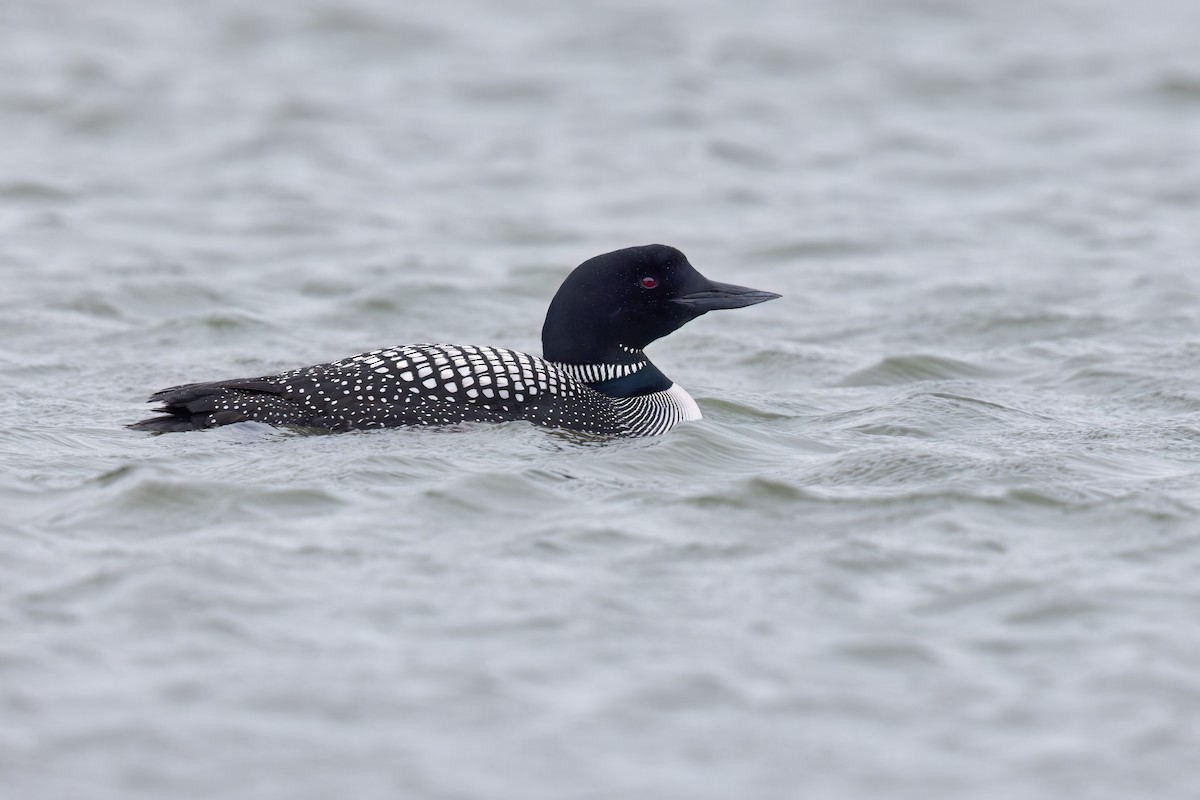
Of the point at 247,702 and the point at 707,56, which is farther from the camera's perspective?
the point at 707,56

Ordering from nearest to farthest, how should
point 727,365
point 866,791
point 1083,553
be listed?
point 866,791, point 1083,553, point 727,365

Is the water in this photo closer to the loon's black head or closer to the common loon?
the common loon

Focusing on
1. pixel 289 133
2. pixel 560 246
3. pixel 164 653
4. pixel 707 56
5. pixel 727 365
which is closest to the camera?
pixel 164 653

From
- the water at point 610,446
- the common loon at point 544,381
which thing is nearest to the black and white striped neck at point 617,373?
the common loon at point 544,381

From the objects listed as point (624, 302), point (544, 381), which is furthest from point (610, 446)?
point (624, 302)

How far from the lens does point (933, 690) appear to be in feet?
13.5

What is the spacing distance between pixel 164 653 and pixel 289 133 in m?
8.54

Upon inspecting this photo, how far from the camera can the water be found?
3895 mm

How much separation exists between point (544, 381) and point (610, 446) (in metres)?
0.30

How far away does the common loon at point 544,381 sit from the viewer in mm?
5891

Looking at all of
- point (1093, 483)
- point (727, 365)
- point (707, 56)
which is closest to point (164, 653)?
point (1093, 483)

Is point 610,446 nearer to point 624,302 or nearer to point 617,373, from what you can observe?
point 617,373

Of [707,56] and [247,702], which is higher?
[707,56]

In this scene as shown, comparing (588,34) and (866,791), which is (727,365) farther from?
(588,34)
